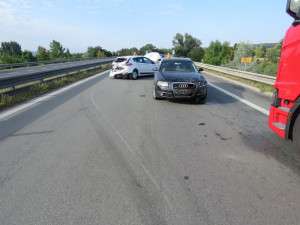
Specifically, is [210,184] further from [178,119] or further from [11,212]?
[178,119]

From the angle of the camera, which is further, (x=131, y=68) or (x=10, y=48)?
(x=10, y=48)

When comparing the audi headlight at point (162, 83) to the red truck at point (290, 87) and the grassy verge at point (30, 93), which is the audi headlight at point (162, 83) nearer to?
the red truck at point (290, 87)

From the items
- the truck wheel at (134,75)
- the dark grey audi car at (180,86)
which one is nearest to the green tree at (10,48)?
the truck wheel at (134,75)

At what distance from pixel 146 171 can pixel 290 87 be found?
8.45 ft

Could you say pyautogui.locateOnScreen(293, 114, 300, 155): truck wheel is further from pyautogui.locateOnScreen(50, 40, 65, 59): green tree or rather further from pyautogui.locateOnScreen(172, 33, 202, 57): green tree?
pyautogui.locateOnScreen(50, 40, 65, 59): green tree

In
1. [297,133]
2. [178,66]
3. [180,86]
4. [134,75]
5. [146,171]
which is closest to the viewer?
[146,171]

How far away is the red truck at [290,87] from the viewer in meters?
3.38

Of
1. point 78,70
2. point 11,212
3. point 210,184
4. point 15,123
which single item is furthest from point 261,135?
point 78,70

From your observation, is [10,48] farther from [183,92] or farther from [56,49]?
[183,92]

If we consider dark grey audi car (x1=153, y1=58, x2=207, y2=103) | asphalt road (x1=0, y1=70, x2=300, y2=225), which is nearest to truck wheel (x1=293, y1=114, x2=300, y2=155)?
asphalt road (x1=0, y1=70, x2=300, y2=225)

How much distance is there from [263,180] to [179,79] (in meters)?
5.11

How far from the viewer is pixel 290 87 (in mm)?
3545

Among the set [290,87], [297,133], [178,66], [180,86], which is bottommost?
[297,133]

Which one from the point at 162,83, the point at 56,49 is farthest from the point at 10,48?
the point at 162,83
